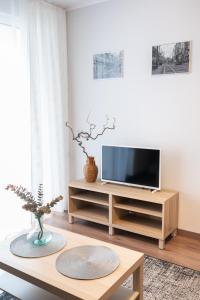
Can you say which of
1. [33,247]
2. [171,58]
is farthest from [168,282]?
[171,58]

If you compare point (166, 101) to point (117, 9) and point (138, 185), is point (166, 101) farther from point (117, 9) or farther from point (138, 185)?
point (117, 9)

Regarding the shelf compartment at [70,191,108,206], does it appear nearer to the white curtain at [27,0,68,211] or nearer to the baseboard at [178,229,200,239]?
the white curtain at [27,0,68,211]

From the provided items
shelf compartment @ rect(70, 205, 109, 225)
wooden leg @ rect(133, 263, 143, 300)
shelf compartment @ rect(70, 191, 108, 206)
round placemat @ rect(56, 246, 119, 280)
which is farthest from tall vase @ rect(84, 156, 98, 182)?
wooden leg @ rect(133, 263, 143, 300)

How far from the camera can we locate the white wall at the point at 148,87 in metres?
2.81

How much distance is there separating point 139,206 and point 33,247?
4.54 feet

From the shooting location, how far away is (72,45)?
3.60m

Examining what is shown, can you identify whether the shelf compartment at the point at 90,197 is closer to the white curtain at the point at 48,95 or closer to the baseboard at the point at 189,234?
the white curtain at the point at 48,95

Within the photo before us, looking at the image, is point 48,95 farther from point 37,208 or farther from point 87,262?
point 87,262

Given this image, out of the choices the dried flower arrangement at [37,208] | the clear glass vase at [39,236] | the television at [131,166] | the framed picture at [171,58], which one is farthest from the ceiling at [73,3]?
the clear glass vase at [39,236]

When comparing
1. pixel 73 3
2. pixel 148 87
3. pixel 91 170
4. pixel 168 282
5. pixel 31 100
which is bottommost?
pixel 168 282

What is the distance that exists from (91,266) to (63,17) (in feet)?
9.80

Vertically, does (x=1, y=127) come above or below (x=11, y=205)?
above

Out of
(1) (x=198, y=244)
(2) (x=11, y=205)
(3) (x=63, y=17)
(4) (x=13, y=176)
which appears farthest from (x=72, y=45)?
(1) (x=198, y=244)

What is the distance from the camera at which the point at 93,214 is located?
10.8ft
